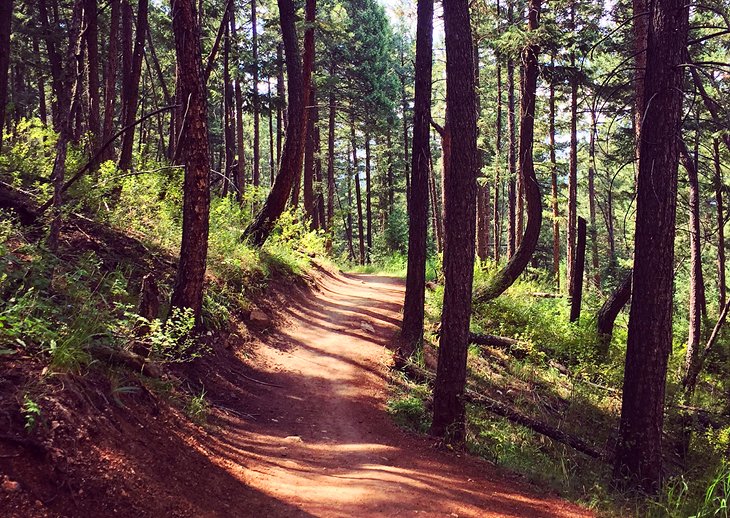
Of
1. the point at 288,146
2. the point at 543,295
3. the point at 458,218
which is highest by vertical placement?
the point at 288,146

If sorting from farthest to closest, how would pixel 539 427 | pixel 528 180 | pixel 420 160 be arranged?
pixel 528 180 → pixel 420 160 → pixel 539 427

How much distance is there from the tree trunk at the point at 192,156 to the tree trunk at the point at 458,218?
10.8 ft

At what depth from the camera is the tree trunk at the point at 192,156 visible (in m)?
6.37

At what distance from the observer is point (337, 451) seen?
5.95 m

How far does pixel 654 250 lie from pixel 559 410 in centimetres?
473

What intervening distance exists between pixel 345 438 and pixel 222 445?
1.80 metres

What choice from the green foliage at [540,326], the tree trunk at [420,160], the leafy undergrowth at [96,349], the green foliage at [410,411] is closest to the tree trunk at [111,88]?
the leafy undergrowth at [96,349]

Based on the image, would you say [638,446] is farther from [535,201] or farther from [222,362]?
[535,201]

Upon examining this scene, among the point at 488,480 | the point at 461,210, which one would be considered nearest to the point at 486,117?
the point at 461,210

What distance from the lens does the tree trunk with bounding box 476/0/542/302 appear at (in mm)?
13367

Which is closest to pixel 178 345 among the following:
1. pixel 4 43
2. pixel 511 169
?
pixel 4 43

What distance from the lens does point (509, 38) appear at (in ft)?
42.3

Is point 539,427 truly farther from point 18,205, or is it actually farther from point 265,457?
point 18,205

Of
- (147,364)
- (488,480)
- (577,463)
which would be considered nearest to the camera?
(147,364)
